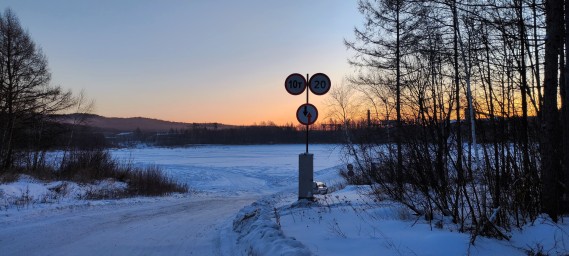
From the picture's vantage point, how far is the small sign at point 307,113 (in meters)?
10.6

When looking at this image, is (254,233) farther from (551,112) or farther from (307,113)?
(307,113)

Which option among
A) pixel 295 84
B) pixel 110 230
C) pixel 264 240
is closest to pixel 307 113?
pixel 295 84

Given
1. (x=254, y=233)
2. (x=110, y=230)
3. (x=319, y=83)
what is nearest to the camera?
(x=254, y=233)

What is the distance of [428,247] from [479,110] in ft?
8.22

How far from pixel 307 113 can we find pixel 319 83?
0.82m

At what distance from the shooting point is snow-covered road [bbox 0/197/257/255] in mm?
6406

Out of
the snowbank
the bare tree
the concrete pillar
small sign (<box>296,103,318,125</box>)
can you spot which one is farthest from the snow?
the bare tree

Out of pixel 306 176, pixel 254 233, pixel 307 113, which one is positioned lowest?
pixel 254 233

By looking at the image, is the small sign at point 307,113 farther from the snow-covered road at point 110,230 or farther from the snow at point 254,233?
the snow-covered road at point 110,230

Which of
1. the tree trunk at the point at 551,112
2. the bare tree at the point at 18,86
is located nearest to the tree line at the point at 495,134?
the tree trunk at the point at 551,112

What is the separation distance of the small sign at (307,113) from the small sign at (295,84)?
1.29ft

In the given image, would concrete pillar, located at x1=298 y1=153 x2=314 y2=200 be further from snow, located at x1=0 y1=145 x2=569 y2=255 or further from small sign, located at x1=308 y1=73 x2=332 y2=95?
small sign, located at x1=308 y1=73 x2=332 y2=95

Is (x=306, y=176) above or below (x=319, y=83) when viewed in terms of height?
below

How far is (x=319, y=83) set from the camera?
423 inches
